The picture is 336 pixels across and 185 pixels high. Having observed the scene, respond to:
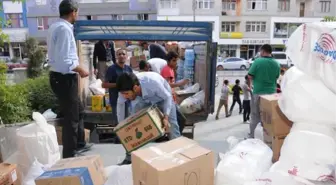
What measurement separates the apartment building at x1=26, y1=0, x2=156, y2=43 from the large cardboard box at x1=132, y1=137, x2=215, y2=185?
26378 millimetres

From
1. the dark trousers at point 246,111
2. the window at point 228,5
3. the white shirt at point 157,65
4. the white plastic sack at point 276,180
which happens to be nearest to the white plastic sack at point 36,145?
the white plastic sack at point 276,180

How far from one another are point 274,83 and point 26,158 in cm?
317

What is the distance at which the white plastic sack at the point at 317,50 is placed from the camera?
178 centimetres

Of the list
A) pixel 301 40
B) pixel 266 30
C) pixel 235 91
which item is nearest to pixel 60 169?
pixel 301 40

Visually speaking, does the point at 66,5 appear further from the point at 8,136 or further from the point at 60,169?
the point at 60,169

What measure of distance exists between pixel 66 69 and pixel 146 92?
0.77 meters

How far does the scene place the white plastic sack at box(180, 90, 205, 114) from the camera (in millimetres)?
4469

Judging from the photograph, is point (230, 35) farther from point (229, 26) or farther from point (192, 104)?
point (192, 104)

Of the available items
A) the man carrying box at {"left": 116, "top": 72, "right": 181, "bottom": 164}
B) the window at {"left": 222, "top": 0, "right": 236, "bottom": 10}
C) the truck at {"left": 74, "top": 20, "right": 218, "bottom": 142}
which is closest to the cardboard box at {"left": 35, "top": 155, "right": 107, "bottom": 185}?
the man carrying box at {"left": 116, "top": 72, "right": 181, "bottom": 164}

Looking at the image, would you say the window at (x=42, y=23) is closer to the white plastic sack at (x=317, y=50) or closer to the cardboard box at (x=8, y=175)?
the cardboard box at (x=8, y=175)

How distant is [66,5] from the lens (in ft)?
9.23

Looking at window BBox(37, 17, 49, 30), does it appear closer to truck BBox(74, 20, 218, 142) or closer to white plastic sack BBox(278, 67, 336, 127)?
truck BBox(74, 20, 218, 142)

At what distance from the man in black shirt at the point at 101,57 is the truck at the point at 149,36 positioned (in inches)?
29.3

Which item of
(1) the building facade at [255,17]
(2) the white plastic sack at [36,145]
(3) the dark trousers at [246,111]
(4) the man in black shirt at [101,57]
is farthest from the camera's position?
(1) the building facade at [255,17]
